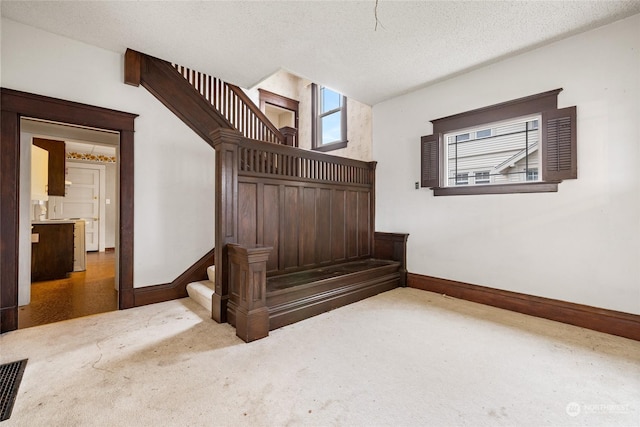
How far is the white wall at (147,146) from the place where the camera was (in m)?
2.54

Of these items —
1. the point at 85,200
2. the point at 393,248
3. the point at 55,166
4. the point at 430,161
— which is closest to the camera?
the point at 430,161

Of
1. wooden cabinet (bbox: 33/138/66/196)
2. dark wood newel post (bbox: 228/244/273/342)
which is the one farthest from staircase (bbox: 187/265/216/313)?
wooden cabinet (bbox: 33/138/66/196)

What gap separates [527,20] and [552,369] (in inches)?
110

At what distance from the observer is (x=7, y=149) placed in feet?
7.87

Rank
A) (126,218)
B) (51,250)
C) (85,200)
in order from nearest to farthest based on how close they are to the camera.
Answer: (126,218), (51,250), (85,200)

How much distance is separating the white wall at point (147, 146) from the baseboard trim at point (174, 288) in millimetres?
70

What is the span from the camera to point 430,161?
140 inches

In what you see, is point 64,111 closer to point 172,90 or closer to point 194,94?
point 172,90

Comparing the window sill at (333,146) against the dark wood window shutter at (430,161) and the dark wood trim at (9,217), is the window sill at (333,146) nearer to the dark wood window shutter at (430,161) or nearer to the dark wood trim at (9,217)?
the dark wood window shutter at (430,161)

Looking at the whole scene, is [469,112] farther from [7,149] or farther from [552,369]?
[7,149]

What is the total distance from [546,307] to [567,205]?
1.03m

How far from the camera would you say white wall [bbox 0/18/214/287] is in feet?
8.35

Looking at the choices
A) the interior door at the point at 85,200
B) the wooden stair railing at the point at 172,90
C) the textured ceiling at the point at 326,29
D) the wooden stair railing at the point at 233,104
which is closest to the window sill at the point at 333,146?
the wooden stair railing at the point at 233,104

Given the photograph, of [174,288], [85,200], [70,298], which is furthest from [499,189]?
[85,200]
